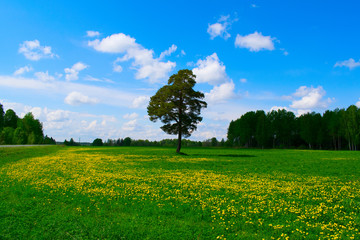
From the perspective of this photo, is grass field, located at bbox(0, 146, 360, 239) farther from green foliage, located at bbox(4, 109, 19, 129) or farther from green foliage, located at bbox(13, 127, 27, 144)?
green foliage, located at bbox(4, 109, 19, 129)

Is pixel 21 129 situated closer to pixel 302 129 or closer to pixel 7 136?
pixel 7 136

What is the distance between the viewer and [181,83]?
4912 cm

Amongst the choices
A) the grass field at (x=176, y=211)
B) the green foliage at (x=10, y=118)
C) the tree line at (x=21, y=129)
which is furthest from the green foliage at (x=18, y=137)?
the grass field at (x=176, y=211)

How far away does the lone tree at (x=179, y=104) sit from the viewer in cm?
4872

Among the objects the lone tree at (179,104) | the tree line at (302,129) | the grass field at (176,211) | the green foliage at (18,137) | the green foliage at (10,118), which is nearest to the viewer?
Answer: the grass field at (176,211)

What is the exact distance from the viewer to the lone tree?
48.7 metres

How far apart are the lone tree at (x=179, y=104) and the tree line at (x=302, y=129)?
76484 millimetres

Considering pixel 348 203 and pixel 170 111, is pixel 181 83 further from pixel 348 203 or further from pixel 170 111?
pixel 348 203

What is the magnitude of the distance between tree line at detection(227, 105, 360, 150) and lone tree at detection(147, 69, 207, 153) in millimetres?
76484

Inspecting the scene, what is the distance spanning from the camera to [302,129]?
11288cm

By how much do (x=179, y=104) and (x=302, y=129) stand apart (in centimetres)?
8752

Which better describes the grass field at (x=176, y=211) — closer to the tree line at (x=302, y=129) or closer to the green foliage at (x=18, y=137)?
the tree line at (x=302, y=129)

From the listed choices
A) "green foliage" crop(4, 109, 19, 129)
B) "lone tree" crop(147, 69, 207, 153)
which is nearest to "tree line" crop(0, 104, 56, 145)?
"green foliage" crop(4, 109, 19, 129)

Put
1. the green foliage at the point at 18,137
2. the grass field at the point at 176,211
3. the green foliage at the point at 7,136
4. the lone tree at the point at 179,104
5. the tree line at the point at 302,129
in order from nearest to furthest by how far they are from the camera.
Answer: the grass field at the point at 176,211 → the lone tree at the point at 179,104 → the tree line at the point at 302,129 → the green foliage at the point at 7,136 → the green foliage at the point at 18,137
